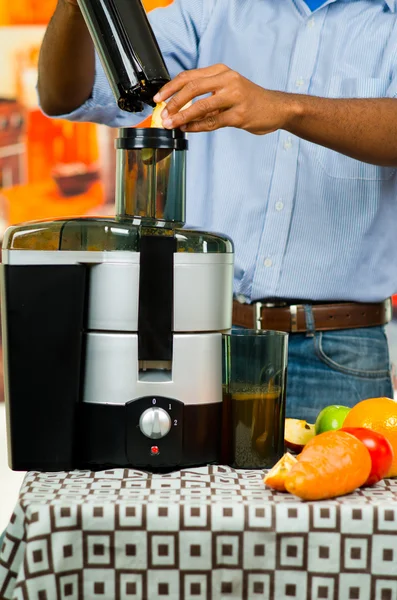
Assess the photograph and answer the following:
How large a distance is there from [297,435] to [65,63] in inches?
31.4

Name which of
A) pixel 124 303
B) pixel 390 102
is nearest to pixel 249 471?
pixel 124 303

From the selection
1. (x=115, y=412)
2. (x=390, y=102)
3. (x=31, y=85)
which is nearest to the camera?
(x=115, y=412)

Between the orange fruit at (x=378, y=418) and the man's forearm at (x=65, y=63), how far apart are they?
2.58 feet

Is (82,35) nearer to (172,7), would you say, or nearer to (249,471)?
(172,7)

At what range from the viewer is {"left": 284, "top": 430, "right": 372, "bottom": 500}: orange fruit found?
0.90 m

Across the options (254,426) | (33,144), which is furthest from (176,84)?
(33,144)

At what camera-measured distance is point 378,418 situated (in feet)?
3.49

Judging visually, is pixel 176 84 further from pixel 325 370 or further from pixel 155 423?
pixel 325 370

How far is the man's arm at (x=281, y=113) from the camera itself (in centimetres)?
108

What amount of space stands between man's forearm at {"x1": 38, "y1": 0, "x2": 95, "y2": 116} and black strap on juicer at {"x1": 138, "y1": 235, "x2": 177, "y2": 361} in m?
0.55

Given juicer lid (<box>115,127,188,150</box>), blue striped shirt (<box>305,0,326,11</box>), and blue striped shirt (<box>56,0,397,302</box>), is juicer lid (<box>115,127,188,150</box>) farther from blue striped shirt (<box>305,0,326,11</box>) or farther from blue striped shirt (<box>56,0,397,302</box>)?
blue striped shirt (<box>305,0,326,11</box>)

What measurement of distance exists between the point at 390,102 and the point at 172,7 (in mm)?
571

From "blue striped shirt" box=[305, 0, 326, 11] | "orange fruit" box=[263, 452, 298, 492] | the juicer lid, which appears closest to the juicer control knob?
"orange fruit" box=[263, 452, 298, 492]

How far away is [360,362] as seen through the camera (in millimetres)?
1710
